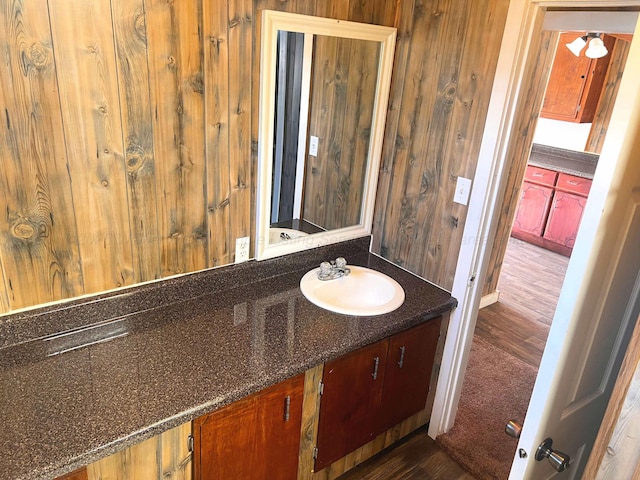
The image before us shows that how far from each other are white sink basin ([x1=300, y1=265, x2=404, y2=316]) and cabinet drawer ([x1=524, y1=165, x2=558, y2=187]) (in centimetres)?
334

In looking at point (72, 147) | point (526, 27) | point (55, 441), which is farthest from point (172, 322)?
point (526, 27)

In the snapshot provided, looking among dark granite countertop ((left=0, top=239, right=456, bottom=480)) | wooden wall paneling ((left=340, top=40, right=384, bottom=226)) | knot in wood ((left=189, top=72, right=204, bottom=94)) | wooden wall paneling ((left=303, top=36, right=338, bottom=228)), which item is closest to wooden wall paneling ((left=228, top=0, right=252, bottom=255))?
knot in wood ((left=189, top=72, right=204, bottom=94))

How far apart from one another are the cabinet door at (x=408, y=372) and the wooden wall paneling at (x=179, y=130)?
0.90 meters

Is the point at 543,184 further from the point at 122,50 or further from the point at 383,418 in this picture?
the point at 122,50

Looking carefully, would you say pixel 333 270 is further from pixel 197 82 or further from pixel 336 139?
pixel 197 82

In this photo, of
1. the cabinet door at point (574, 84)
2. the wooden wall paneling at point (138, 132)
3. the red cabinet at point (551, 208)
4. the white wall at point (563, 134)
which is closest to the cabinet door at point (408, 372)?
the wooden wall paneling at point (138, 132)

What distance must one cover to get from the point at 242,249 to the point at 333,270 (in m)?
0.43

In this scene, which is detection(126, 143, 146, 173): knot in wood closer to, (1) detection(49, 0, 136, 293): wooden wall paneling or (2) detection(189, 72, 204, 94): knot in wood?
(1) detection(49, 0, 136, 293): wooden wall paneling

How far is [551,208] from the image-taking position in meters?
4.89

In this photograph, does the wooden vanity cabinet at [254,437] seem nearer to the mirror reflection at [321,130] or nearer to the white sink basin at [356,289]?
the white sink basin at [356,289]

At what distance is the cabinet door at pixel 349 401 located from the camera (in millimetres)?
1836

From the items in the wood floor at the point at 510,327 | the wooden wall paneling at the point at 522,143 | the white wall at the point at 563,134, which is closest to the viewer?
the wood floor at the point at 510,327

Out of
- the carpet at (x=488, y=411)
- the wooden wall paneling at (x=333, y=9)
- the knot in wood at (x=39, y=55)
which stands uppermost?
the wooden wall paneling at (x=333, y=9)

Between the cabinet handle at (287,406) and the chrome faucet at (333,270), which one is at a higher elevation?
the chrome faucet at (333,270)
